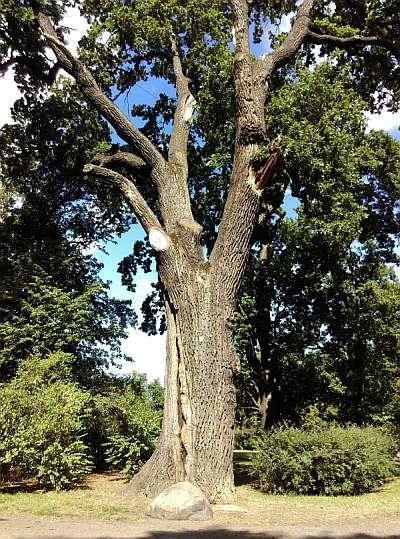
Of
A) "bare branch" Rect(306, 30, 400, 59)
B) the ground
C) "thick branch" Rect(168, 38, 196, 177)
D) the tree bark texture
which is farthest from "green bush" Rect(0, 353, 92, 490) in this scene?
"bare branch" Rect(306, 30, 400, 59)

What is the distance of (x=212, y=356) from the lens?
383 inches

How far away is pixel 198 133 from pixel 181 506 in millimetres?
11848

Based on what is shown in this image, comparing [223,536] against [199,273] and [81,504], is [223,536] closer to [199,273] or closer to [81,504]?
[81,504]

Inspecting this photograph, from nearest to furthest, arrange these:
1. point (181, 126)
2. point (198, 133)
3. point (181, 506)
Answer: point (181, 506) → point (181, 126) → point (198, 133)

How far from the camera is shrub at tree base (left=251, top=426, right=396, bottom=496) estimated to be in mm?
10523

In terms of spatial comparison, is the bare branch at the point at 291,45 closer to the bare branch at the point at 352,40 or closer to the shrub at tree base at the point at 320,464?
the bare branch at the point at 352,40

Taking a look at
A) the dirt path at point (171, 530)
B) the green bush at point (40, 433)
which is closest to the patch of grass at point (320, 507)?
the dirt path at point (171, 530)

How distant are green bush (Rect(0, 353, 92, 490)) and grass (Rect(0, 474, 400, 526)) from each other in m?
0.51

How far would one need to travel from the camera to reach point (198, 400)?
947cm

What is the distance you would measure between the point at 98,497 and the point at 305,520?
412 centimetres

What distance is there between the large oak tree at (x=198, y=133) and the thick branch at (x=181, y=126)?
0.03 m

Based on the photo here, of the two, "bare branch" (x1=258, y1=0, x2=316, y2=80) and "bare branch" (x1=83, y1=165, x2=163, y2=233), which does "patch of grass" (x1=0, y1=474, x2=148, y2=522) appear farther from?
"bare branch" (x1=258, y1=0, x2=316, y2=80)

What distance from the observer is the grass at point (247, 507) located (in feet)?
24.9

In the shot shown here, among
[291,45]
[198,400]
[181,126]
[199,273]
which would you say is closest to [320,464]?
[198,400]
